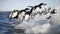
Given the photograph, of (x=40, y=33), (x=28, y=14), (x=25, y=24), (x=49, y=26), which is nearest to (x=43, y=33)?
(x=40, y=33)

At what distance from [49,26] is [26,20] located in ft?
11.1

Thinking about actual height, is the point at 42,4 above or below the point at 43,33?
above

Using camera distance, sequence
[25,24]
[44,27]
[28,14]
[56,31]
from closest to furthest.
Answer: [56,31] → [44,27] → [28,14] → [25,24]

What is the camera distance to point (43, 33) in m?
16.3

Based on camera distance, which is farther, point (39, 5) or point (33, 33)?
point (39, 5)

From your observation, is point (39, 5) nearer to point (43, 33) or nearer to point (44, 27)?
point (44, 27)

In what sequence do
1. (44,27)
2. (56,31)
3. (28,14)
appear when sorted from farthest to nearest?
(28,14) → (44,27) → (56,31)

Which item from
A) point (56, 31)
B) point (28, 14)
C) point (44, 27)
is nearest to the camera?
point (56, 31)

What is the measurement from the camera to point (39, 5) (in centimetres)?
2031

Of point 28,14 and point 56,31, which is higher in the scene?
point 28,14

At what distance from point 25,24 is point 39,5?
258 centimetres

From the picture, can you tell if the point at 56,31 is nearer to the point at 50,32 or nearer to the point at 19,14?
the point at 50,32

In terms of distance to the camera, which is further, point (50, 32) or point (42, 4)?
point (42, 4)

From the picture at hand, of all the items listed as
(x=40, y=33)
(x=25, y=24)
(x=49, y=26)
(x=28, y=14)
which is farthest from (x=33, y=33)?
(x=25, y=24)
